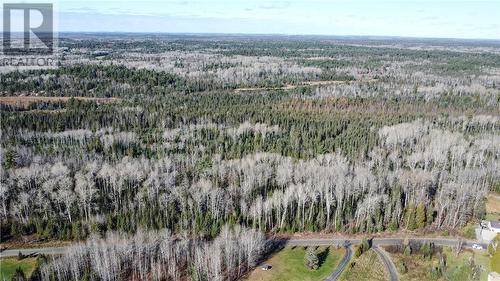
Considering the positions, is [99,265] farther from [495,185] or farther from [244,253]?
[495,185]

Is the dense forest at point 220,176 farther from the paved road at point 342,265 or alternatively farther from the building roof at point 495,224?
the paved road at point 342,265

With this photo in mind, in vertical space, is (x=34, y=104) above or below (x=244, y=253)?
above

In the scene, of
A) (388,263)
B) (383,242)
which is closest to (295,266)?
(388,263)

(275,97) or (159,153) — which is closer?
(159,153)

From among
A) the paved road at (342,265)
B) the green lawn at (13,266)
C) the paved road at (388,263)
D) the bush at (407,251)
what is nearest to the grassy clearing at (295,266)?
the paved road at (342,265)

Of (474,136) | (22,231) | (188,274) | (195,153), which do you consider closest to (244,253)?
(188,274)

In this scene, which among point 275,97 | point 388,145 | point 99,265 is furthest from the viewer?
point 275,97
